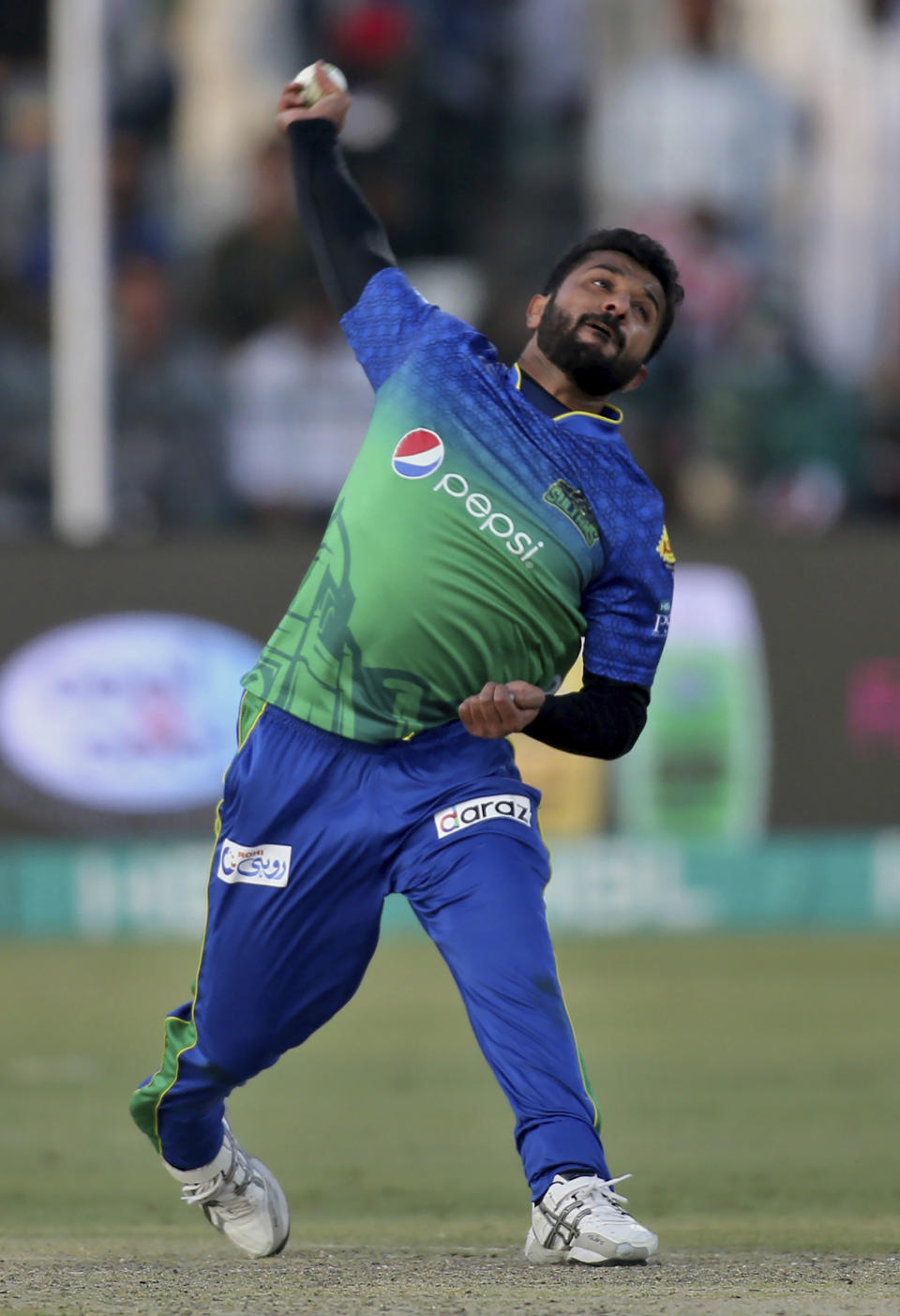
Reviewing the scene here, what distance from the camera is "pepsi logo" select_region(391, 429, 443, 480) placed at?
4.91m

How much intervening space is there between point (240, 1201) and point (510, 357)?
863 cm

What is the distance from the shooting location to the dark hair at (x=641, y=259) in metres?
4.91

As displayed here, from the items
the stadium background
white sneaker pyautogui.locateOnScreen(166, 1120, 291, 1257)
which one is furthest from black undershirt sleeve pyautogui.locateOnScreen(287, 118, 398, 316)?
the stadium background

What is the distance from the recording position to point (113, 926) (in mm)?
Answer: 11727

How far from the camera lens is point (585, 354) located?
15.9ft

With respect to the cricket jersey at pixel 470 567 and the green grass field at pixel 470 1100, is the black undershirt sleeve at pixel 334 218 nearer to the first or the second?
the cricket jersey at pixel 470 567

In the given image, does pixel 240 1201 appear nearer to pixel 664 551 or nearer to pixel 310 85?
pixel 664 551

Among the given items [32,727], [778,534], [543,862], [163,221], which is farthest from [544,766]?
[543,862]

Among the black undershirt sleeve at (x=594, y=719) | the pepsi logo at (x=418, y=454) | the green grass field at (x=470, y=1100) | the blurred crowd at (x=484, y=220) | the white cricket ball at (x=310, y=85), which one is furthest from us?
the blurred crowd at (x=484, y=220)

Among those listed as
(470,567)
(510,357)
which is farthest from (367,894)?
(510,357)

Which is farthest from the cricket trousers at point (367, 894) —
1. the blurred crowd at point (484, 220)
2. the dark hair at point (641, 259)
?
the blurred crowd at point (484, 220)

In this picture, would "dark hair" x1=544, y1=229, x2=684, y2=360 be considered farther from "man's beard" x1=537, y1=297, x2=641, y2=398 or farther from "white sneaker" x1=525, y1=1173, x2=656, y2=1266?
"white sneaker" x1=525, y1=1173, x2=656, y2=1266

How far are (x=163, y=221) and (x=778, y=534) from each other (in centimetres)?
470

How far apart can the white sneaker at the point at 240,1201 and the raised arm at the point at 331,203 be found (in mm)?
2021
